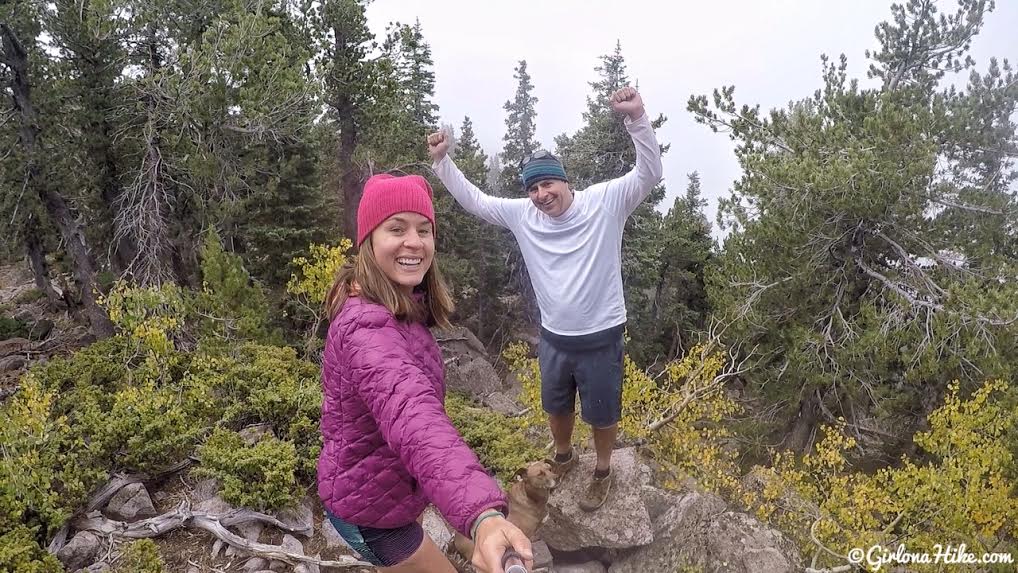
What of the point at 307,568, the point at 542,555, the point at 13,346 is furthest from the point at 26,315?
the point at 542,555

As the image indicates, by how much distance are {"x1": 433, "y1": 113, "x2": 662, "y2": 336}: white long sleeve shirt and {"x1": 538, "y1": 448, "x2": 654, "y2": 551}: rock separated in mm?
2111

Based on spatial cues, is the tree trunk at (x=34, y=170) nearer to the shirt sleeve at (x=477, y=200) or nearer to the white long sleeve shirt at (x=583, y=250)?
the shirt sleeve at (x=477, y=200)

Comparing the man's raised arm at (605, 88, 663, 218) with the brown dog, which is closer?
the man's raised arm at (605, 88, 663, 218)

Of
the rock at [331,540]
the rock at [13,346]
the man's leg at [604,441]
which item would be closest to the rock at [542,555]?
the man's leg at [604,441]

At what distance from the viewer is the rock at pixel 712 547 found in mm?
4668

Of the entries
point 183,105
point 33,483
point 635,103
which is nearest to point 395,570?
point 635,103

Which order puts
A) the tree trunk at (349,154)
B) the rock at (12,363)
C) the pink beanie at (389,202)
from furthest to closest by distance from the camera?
the tree trunk at (349,154), the rock at (12,363), the pink beanie at (389,202)

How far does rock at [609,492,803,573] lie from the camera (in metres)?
4.67

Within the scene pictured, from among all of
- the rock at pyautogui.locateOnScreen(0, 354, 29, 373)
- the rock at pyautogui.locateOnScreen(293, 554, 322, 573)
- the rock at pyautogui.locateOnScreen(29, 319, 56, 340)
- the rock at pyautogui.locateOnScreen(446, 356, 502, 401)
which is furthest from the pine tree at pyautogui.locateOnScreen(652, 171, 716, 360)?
the rock at pyautogui.locateOnScreen(29, 319, 56, 340)

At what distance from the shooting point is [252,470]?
189 inches

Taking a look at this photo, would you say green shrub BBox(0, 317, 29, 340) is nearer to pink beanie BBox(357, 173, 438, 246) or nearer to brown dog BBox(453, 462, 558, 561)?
brown dog BBox(453, 462, 558, 561)

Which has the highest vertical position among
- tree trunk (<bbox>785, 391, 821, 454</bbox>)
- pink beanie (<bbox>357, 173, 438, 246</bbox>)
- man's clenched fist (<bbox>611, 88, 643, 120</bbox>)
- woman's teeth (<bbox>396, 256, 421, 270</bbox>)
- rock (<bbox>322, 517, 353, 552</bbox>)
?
man's clenched fist (<bbox>611, 88, 643, 120</bbox>)

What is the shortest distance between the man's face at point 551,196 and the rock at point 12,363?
13.6 metres

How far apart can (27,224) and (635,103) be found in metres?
16.1
